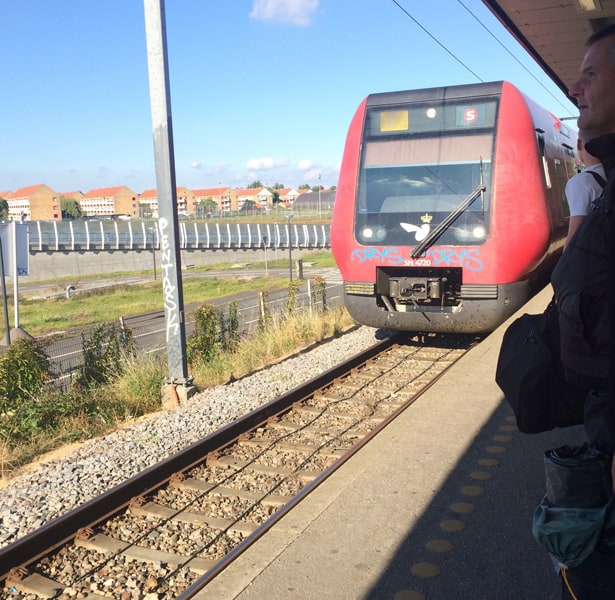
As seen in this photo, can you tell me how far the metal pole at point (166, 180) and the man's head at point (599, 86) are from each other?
628 centimetres

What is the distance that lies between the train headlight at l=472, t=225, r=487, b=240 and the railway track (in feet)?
6.82

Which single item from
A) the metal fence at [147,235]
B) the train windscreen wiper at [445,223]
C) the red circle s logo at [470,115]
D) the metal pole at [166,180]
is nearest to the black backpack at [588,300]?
the train windscreen wiper at [445,223]

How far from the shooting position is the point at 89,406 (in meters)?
8.30

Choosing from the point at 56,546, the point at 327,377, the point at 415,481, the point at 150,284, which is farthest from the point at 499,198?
the point at 150,284

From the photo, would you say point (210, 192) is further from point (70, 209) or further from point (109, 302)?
point (109, 302)

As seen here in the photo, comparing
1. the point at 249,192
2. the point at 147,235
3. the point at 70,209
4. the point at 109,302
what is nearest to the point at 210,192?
the point at 249,192

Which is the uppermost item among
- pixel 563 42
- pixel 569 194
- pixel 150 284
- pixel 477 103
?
pixel 563 42

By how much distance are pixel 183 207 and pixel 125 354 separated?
14222cm

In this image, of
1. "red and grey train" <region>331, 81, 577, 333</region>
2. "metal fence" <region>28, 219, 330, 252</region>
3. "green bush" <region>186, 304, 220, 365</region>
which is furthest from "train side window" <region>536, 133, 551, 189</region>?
"metal fence" <region>28, 219, 330, 252</region>

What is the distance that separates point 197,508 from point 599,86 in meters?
3.86

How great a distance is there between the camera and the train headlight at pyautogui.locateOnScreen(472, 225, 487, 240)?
760cm

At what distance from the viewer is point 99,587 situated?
11.8 feet

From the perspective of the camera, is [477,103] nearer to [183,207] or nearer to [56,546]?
[56,546]

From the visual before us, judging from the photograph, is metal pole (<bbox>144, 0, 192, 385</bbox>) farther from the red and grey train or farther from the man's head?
the man's head
